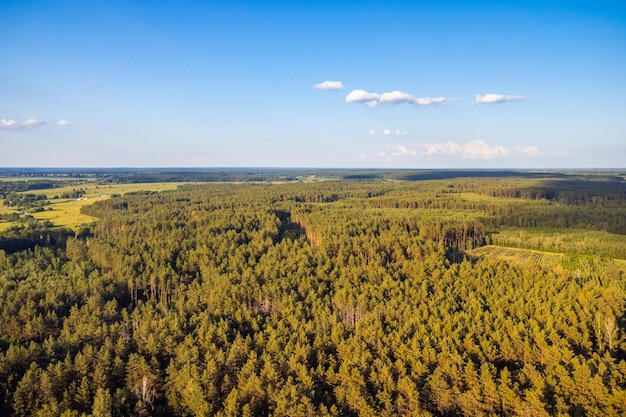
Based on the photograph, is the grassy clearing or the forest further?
the grassy clearing

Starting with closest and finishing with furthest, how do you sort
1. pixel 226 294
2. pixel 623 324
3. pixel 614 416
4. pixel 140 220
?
pixel 614 416 → pixel 623 324 → pixel 226 294 → pixel 140 220

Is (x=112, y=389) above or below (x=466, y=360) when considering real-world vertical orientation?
below

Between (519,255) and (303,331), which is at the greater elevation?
(303,331)

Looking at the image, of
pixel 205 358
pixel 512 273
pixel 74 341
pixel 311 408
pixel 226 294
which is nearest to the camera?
pixel 311 408

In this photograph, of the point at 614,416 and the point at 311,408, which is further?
the point at 311,408

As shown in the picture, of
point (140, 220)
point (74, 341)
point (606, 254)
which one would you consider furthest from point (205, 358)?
point (606, 254)

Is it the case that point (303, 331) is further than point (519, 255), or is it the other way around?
point (519, 255)

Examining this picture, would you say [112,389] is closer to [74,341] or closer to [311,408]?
[74,341]

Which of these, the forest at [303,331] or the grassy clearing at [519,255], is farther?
the grassy clearing at [519,255]
